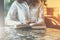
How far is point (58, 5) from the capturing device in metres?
1.62

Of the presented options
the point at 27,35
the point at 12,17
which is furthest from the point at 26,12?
the point at 27,35

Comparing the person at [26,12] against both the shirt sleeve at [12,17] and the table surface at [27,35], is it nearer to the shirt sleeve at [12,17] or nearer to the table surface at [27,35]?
the shirt sleeve at [12,17]

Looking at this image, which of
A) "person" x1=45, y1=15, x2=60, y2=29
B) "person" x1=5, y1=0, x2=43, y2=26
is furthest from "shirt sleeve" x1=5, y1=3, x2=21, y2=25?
"person" x1=45, y1=15, x2=60, y2=29

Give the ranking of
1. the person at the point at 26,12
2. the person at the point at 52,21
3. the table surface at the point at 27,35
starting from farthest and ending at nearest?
the person at the point at 52,21
the person at the point at 26,12
the table surface at the point at 27,35

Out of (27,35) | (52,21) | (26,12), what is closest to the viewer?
(27,35)

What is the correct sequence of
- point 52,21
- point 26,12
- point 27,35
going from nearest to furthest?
point 27,35 < point 26,12 < point 52,21

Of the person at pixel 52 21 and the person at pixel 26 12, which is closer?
the person at pixel 26 12

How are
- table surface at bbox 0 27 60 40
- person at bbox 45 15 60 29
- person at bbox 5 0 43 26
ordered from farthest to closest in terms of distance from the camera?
person at bbox 45 15 60 29 → person at bbox 5 0 43 26 → table surface at bbox 0 27 60 40

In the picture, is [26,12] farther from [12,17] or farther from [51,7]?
[51,7]

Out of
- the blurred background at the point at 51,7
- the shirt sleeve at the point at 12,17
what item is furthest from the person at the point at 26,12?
the blurred background at the point at 51,7

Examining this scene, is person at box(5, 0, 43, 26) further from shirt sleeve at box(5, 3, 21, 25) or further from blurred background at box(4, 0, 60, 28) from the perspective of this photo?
blurred background at box(4, 0, 60, 28)

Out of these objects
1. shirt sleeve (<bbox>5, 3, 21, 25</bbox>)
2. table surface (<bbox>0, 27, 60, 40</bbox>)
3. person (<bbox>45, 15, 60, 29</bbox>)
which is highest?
shirt sleeve (<bbox>5, 3, 21, 25</bbox>)

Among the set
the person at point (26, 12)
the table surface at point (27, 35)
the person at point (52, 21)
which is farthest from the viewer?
the person at point (52, 21)

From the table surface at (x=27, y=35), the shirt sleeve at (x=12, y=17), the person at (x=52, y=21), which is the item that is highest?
the shirt sleeve at (x=12, y=17)
